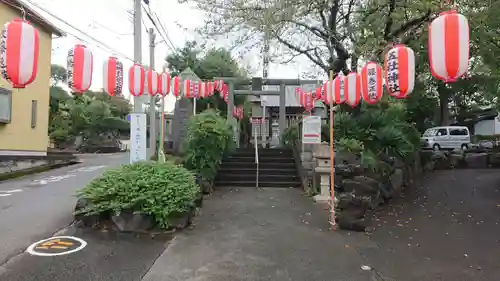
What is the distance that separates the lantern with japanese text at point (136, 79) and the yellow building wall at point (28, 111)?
814cm

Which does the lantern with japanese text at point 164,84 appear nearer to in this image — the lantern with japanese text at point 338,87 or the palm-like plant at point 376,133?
the lantern with japanese text at point 338,87

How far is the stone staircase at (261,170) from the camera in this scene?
12555 millimetres

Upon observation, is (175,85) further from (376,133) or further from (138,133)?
(376,133)

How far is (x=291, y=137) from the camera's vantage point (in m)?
14.7

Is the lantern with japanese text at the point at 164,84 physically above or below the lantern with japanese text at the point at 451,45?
above

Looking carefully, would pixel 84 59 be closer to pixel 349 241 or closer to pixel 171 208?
pixel 171 208

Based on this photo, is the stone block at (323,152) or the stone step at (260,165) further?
the stone step at (260,165)

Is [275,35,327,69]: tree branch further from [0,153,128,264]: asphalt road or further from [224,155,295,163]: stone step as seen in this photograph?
[0,153,128,264]: asphalt road

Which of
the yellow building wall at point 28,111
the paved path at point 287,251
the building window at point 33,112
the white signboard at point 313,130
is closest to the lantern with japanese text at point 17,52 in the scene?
the paved path at point 287,251

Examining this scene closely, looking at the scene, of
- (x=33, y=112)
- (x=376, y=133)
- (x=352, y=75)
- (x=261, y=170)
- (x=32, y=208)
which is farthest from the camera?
(x=33, y=112)

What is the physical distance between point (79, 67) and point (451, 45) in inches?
232

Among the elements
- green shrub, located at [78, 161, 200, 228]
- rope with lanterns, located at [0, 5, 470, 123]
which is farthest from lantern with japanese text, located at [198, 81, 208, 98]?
green shrub, located at [78, 161, 200, 228]

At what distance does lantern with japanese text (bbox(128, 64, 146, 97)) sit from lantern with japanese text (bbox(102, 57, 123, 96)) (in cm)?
82

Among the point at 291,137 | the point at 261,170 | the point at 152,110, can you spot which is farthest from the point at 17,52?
the point at 291,137
